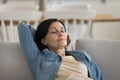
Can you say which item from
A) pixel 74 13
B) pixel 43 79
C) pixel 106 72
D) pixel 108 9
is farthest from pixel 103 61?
pixel 108 9

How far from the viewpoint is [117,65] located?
2.07 meters

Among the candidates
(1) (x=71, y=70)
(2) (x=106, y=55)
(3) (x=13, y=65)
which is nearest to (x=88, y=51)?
(2) (x=106, y=55)

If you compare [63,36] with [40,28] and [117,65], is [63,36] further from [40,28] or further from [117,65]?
[117,65]

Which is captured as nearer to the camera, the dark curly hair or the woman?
the woman

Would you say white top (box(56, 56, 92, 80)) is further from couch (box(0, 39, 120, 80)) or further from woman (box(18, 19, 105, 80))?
couch (box(0, 39, 120, 80))

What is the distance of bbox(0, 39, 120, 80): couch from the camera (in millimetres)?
2016

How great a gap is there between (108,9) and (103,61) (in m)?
2.47

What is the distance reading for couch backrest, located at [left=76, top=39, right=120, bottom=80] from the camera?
2070 mm

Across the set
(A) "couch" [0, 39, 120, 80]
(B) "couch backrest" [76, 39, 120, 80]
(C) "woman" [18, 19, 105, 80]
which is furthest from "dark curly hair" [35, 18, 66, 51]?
(B) "couch backrest" [76, 39, 120, 80]

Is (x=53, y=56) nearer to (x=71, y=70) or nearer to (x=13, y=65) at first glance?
(x=71, y=70)

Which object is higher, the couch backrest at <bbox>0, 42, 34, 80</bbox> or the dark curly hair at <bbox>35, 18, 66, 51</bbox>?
the dark curly hair at <bbox>35, 18, 66, 51</bbox>

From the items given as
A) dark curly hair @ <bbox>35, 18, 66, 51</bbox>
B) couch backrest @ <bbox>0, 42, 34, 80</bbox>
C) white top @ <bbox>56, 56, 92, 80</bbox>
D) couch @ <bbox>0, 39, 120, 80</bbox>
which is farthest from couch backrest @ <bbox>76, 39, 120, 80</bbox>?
couch backrest @ <bbox>0, 42, 34, 80</bbox>

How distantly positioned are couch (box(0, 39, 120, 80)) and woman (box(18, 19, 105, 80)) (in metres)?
0.07

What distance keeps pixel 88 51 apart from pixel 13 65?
0.55 m
